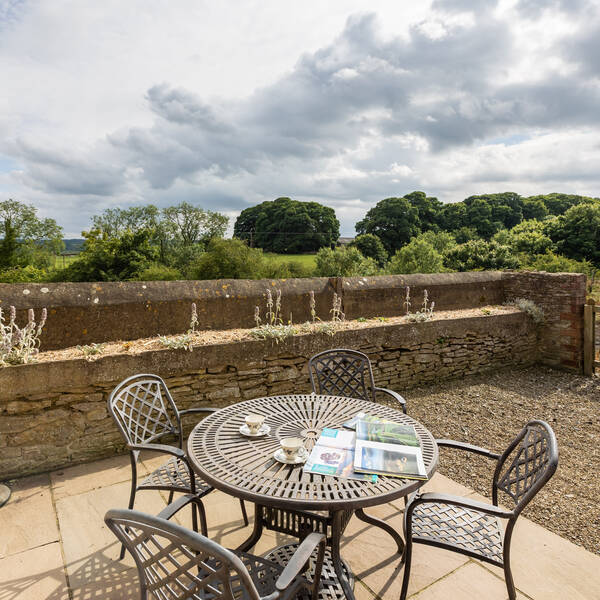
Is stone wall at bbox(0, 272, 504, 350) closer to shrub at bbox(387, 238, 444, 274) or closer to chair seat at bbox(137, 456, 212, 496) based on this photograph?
chair seat at bbox(137, 456, 212, 496)

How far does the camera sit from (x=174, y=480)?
228 centimetres

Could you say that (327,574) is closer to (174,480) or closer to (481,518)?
(481,518)

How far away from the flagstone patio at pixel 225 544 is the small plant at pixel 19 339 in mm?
961

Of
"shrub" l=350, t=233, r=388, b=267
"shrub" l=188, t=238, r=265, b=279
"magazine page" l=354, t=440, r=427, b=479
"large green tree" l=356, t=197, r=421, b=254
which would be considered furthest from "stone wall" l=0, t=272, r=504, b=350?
"large green tree" l=356, t=197, r=421, b=254

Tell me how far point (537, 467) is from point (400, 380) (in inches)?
127

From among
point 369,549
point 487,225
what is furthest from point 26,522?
point 487,225

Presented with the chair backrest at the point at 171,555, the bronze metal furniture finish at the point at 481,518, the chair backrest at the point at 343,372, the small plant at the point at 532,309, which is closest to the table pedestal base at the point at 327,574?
the bronze metal furniture finish at the point at 481,518

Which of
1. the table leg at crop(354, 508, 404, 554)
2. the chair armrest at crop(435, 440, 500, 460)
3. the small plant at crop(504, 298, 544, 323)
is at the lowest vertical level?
the table leg at crop(354, 508, 404, 554)

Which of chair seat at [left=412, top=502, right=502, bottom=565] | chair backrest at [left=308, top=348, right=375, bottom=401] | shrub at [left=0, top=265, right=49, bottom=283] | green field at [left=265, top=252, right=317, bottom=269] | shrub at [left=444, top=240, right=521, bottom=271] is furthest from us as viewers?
green field at [left=265, top=252, right=317, bottom=269]

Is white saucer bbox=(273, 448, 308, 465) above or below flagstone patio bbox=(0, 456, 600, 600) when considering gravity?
above

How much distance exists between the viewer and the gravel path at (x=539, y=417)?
9.11ft

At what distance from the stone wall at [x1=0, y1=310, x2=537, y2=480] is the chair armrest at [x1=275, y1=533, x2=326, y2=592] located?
2338 millimetres

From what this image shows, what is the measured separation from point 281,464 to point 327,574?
578mm

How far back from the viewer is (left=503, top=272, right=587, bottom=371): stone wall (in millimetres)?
5922
